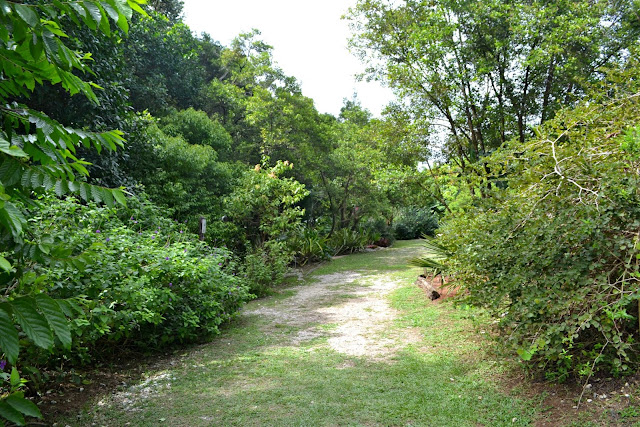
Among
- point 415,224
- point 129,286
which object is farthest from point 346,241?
point 129,286

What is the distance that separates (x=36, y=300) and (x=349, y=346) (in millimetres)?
4462

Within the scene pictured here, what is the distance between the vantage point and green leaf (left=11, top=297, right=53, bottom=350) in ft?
4.03

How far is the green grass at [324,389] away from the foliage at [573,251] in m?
0.64

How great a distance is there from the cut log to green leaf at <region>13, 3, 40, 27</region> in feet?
23.5

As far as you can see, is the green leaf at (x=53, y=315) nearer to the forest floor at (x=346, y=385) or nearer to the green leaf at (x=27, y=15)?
the green leaf at (x=27, y=15)

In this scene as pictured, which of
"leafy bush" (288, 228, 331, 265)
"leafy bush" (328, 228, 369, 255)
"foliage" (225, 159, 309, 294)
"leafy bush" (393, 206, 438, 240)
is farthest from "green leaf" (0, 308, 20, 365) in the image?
"leafy bush" (393, 206, 438, 240)

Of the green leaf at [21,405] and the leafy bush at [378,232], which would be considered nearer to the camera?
the green leaf at [21,405]

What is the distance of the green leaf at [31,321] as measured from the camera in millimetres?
1229

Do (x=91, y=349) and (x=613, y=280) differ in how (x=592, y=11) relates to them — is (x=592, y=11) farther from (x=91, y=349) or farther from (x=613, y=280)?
(x=91, y=349)

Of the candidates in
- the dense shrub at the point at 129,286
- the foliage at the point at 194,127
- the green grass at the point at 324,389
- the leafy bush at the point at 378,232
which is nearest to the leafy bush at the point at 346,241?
the leafy bush at the point at 378,232

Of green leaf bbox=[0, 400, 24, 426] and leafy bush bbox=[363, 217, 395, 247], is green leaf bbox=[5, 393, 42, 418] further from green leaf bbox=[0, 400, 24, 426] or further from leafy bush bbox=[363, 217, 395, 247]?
leafy bush bbox=[363, 217, 395, 247]

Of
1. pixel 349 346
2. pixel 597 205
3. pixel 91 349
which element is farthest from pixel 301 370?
pixel 597 205

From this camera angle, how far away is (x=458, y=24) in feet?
27.4

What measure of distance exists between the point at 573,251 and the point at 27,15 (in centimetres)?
400
